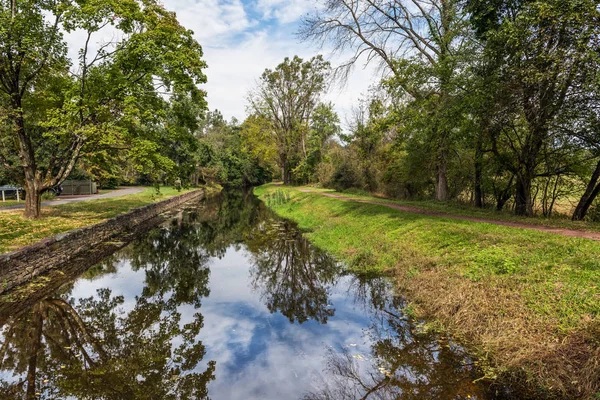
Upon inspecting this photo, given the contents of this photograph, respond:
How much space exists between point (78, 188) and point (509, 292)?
34.6 m

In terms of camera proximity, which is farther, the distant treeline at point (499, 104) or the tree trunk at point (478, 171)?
the tree trunk at point (478, 171)

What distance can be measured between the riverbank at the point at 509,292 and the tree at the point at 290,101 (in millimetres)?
33787

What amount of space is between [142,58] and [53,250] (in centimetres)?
894

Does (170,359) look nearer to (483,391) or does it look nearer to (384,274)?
(483,391)

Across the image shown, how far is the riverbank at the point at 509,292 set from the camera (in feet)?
15.8

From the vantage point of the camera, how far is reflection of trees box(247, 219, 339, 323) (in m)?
8.61

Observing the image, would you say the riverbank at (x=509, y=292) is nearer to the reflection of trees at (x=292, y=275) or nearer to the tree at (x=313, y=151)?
the reflection of trees at (x=292, y=275)

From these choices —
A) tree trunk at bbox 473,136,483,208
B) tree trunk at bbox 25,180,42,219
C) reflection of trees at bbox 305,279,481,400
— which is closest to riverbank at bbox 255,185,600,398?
reflection of trees at bbox 305,279,481,400

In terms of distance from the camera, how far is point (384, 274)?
408 inches

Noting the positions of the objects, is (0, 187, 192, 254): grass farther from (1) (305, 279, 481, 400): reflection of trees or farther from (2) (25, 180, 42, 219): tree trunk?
(1) (305, 279, 481, 400): reflection of trees

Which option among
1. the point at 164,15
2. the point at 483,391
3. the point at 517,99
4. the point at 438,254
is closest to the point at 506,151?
the point at 517,99

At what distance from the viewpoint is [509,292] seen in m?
6.42

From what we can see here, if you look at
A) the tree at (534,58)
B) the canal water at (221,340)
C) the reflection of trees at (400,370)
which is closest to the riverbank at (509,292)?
the reflection of trees at (400,370)

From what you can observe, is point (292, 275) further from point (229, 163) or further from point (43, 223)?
point (229, 163)
